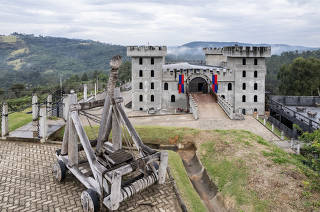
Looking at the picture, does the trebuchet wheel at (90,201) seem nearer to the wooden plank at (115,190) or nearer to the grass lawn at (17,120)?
the wooden plank at (115,190)

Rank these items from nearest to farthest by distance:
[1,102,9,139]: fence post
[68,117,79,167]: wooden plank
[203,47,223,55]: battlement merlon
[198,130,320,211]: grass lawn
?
[198,130,320,211]: grass lawn
[68,117,79,167]: wooden plank
[1,102,9,139]: fence post
[203,47,223,55]: battlement merlon

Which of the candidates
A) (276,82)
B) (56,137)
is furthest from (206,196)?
(276,82)

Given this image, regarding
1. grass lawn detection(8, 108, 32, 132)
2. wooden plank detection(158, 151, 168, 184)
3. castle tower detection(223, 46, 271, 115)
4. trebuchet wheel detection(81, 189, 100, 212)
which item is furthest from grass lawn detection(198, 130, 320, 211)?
castle tower detection(223, 46, 271, 115)

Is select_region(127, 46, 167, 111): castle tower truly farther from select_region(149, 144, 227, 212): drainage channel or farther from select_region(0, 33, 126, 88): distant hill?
select_region(0, 33, 126, 88): distant hill

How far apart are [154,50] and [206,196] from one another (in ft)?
77.2

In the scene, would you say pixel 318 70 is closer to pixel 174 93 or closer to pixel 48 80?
pixel 174 93

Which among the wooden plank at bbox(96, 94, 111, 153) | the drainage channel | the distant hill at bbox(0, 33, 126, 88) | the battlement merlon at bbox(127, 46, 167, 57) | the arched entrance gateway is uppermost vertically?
the distant hill at bbox(0, 33, 126, 88)

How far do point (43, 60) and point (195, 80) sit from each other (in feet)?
405

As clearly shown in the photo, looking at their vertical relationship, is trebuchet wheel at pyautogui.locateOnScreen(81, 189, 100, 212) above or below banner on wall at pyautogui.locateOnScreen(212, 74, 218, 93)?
below

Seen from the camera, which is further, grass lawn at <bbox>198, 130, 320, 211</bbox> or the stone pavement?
grass lawn at <bbox>198, 130, 320, 211</bbox>

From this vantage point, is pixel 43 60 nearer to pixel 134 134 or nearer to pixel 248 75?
pixel 248 75

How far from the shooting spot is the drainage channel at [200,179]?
11103mm

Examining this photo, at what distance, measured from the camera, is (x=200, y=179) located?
13.3 meters

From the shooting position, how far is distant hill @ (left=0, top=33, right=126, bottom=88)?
346 feet
